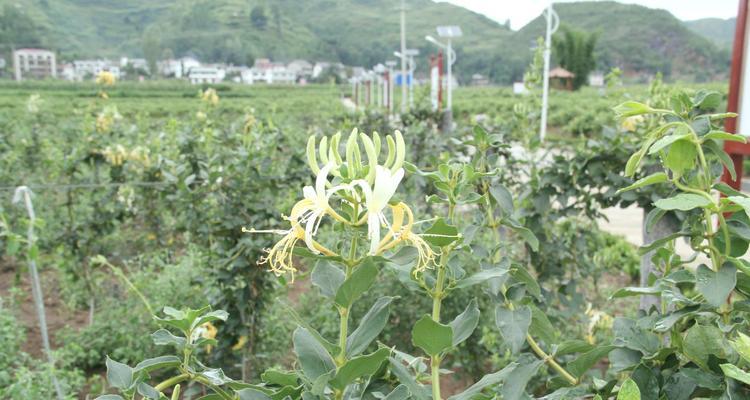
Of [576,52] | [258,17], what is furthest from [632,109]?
[258,17]

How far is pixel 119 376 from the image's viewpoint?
24.5 inches

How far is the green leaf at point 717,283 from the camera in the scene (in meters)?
0.70

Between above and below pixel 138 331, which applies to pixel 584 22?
above

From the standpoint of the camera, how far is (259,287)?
2.44 metres

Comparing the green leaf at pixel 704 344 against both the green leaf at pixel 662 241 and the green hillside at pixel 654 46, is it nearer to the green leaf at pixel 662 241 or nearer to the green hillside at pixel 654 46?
the green leaf at pixel 662 241

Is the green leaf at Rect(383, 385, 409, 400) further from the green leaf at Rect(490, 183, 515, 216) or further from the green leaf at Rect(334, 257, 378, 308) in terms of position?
the green leaf at Rect(490, 183, 515, 216)

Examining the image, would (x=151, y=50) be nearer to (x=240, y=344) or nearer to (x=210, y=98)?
(x=210, y=98)

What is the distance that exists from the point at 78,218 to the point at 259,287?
1504 millimetres

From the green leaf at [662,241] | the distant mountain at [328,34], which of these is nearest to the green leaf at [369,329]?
the green leaf at [662,241]

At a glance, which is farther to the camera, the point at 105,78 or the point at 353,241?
the point at 105,78

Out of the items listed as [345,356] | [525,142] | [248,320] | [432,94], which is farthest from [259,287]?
[432,94]

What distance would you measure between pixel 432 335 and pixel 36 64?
3198cm

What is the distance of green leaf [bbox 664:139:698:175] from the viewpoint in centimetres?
70

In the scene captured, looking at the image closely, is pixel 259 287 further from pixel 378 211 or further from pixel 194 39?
pixel 194 39
